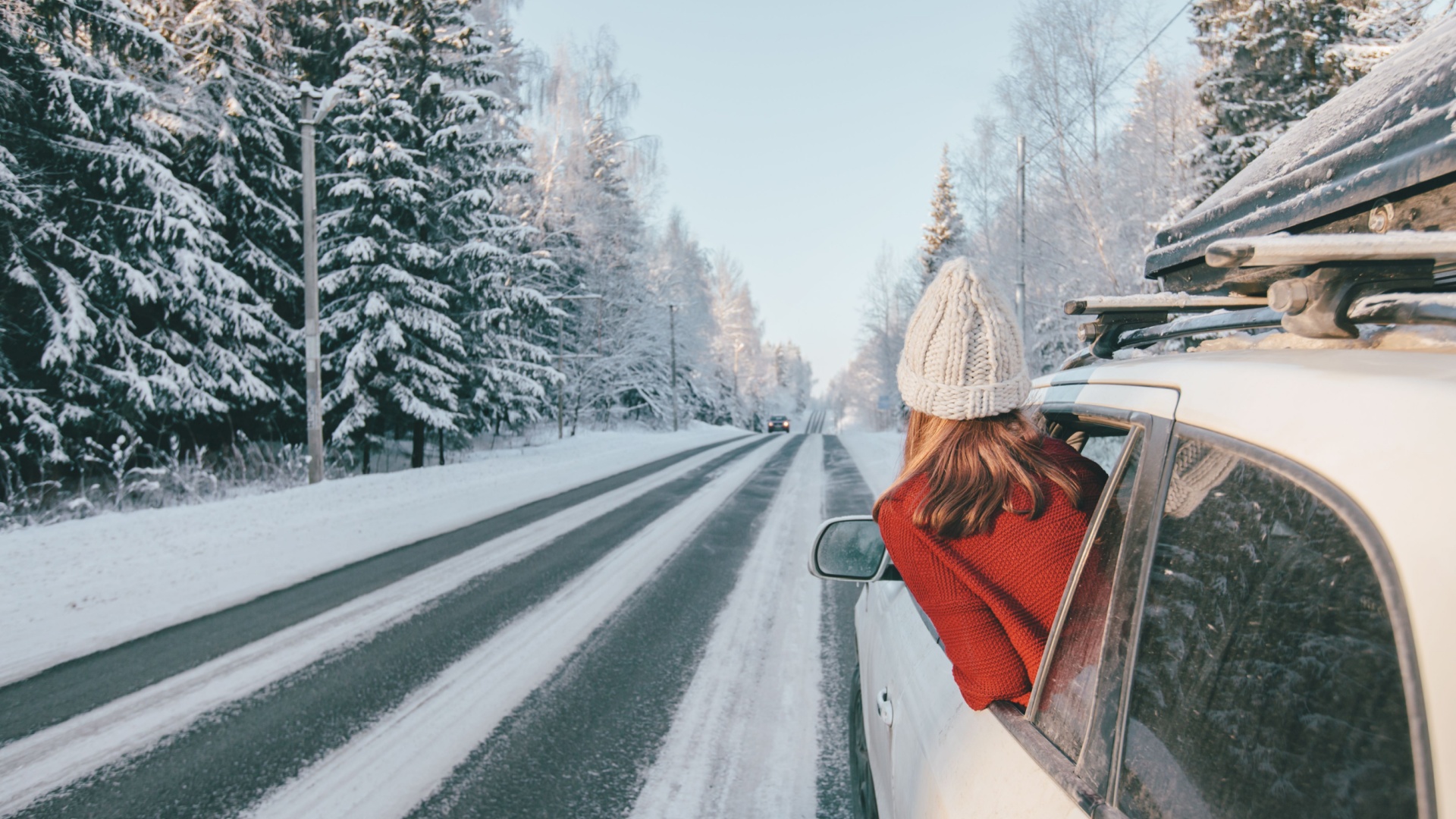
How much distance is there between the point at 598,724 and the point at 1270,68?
17.1m

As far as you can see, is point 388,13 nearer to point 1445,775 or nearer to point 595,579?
point 595,579

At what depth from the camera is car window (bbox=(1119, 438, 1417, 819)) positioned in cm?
66

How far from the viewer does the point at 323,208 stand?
51.0 ft

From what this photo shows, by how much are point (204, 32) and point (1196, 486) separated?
57.5ft

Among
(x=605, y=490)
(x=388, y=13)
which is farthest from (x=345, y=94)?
(x=605, y=490)

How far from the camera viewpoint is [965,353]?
1.57 m

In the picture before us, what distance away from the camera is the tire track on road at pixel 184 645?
12.2ft

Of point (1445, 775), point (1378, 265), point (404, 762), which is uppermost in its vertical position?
point (1378, 265)

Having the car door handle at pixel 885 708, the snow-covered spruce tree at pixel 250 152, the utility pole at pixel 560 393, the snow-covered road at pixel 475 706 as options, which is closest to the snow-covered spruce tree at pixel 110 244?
the snow-covered spruce tree at pixel 250 152

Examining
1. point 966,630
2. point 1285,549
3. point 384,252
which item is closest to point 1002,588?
point 966,630

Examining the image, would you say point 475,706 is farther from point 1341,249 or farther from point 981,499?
point 1341,249

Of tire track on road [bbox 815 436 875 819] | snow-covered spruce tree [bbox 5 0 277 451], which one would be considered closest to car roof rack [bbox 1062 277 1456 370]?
tire track on road [bbox 815 436 875 819]

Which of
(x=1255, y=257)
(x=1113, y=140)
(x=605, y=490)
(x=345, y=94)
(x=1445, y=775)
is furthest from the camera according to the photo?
(x=1113, y=140)

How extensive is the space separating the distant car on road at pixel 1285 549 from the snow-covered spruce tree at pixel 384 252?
50.0 ft
